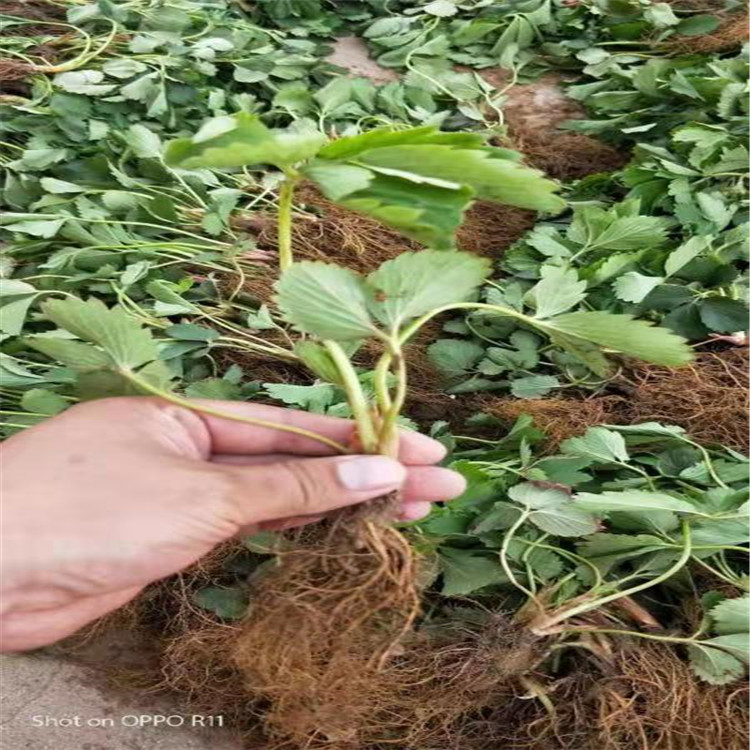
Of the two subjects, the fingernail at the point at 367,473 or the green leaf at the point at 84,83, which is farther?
the green leaf at the point at 84,83

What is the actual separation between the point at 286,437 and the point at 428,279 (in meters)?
0.27

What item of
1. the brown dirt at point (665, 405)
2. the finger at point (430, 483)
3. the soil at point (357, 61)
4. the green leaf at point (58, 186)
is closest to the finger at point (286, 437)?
the finger at point (430, 483)

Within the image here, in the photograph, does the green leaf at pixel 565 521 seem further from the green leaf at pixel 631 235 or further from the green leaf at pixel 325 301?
the green leaf at pixel 631 235

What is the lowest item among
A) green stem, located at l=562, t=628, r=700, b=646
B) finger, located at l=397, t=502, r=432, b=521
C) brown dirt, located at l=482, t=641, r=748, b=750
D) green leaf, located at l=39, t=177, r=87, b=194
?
brown dirt, located at l=482, t=641, r=748, b=750

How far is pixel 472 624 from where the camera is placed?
40.3 inches

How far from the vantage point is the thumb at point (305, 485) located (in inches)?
29.0

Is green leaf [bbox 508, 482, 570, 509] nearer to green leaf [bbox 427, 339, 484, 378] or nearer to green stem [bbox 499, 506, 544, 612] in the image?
Answer: green stem [bbox 499, 506, 544, 612]

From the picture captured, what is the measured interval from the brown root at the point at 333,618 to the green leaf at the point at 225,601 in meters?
0.12

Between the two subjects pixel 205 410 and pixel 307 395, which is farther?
pixel 307 395

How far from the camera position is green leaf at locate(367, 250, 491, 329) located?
750mm

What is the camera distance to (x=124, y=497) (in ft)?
2.37

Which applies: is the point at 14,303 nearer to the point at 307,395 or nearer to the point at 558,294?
the point at 307,395

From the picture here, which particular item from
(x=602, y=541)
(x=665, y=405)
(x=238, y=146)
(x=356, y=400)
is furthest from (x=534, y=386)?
(x=238, y=146)

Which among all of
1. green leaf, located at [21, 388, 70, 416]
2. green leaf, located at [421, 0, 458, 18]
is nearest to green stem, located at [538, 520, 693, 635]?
green leaf, located at [21, 388, 70, 416]
